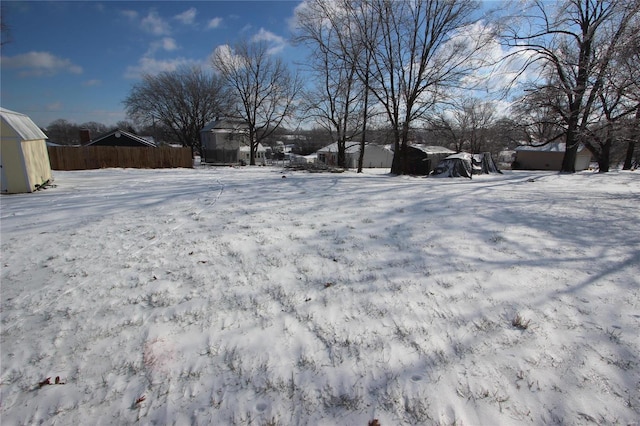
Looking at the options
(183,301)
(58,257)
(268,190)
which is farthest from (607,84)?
(58,257)

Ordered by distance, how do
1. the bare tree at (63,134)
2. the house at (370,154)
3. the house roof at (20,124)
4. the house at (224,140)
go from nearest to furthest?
the house roof at (20,124)
the house at (224,140)
the house at (370,154)
the bare tree at (63,134)

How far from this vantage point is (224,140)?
38.8 meters

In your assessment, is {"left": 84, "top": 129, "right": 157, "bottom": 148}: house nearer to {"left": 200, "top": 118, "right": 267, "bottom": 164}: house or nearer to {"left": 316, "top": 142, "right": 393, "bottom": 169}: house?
{"left": 200, "top": 118, "right": 267, "bottom": 164}: house

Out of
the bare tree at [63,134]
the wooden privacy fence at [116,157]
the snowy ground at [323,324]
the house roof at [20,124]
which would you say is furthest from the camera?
the bare tree at [63,134]

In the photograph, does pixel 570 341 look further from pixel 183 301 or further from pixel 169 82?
pixel 169 82

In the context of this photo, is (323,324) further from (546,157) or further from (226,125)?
(546,157)

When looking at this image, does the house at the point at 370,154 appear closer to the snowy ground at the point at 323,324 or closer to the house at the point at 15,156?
the house at the point at 15,156

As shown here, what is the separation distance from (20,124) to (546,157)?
46943 millimetres

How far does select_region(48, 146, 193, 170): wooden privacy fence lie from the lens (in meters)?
19.4

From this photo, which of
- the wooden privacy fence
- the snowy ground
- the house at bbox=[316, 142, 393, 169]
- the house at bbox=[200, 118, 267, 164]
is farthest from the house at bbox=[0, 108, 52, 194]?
the house at bbox=[316, 142, 393, 169]

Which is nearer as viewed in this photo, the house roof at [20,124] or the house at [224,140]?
the house roof at [20,124]

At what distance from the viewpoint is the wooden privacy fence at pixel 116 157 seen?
19.4 m

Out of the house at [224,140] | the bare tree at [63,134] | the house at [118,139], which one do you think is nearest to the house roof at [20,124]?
the house at [118,139]

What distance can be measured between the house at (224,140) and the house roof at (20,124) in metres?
25.8
